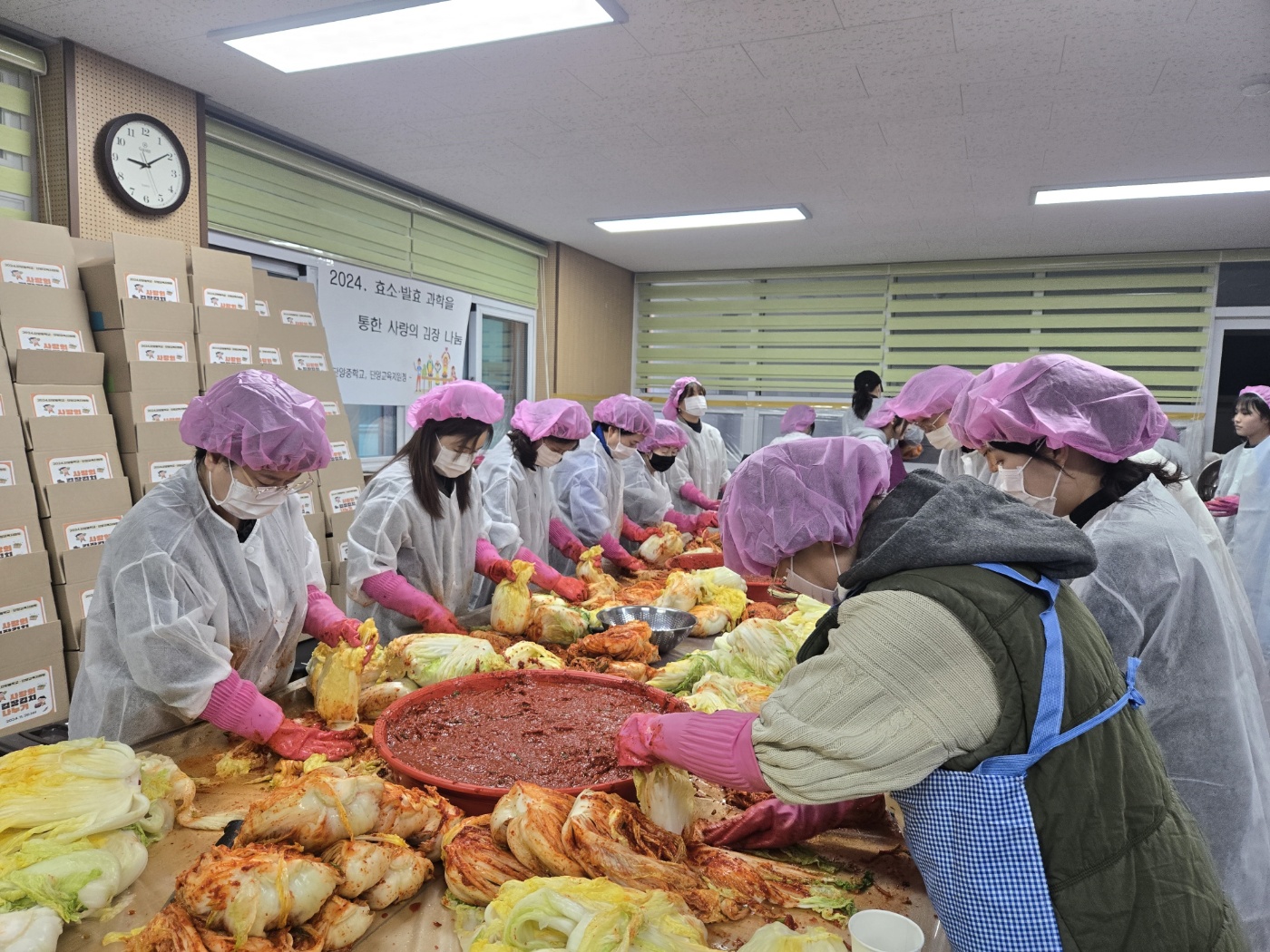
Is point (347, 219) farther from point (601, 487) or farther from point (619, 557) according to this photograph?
point (619, 557)

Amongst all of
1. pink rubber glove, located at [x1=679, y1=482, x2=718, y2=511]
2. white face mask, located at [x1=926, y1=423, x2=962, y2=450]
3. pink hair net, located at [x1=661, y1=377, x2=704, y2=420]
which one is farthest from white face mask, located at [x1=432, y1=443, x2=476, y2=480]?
pink hair net, located at [x1=661, y1=377, x2=704, y2=420]

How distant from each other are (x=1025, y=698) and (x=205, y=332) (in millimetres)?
4541

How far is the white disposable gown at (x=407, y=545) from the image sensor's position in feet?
10.7

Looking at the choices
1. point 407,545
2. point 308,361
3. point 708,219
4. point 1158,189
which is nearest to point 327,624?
point 407,545

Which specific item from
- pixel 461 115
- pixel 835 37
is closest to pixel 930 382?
pixel 835 37

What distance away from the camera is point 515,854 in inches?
56.4

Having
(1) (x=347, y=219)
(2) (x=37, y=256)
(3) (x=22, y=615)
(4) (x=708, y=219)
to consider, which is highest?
(4) (x=708, y=219)

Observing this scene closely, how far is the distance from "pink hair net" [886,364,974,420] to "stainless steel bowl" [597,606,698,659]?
2336 mm

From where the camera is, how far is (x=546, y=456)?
14.3 ft

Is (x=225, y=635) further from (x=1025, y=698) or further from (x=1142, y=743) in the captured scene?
(x=1142, y=743)

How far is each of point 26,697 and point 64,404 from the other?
135 cm

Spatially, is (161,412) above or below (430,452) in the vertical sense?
above

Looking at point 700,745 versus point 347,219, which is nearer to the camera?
point 700,745

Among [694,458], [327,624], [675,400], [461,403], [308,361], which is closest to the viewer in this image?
[327,624]
